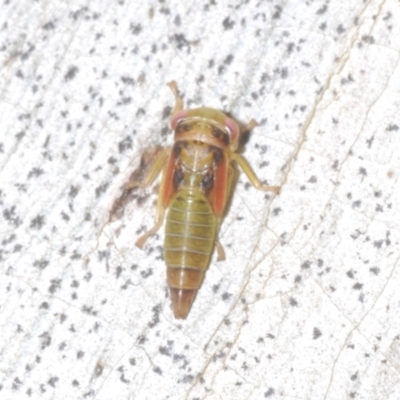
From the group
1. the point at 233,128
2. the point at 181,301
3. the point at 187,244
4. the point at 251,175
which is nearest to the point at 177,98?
the point at 233,128

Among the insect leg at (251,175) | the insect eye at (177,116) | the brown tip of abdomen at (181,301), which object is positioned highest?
the insect eye at (177,116)

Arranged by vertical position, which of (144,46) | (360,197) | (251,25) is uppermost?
(251,25)

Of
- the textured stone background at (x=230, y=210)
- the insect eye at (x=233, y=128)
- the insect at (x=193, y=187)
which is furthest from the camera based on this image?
the insect eye at (x=233, y=128)

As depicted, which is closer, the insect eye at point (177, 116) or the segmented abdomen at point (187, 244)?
the segmented abdomen at point (187, 244)

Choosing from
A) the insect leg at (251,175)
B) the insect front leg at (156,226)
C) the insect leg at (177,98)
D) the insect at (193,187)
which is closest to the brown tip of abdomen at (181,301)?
the insect at (193,187)

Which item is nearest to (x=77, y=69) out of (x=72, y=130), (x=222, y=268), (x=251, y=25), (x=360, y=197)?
(x=72, y=130)

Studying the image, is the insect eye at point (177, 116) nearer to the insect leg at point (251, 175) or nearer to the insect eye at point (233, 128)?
the insect eye at point (233, 128)

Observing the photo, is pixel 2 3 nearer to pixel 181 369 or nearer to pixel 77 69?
pixel 77 69

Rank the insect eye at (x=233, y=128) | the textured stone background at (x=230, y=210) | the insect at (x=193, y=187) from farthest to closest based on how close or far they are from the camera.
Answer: the insect eye at (x=233, y=128) < the insect at (x=193, y=187) < the textured stone background at (x=230, y=210)

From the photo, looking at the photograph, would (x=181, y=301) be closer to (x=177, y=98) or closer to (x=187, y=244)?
(x=187, y=244)
